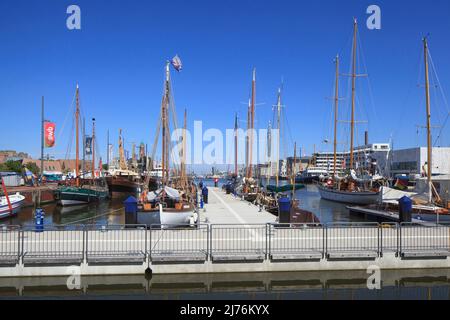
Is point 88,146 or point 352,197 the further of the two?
point 88,146

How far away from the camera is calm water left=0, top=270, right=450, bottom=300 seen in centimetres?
1245

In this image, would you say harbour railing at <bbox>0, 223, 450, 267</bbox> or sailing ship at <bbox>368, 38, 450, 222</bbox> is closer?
harbour railing at <bbox>0, 223, 450, 267</bbox>

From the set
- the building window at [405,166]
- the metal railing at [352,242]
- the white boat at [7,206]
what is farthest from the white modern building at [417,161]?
the metal railing at [352,242]

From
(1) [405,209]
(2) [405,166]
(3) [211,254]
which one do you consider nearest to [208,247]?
(3) [211,254]

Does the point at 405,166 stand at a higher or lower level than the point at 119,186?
higher

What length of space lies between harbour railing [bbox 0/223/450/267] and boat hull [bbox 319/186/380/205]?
33.5 m

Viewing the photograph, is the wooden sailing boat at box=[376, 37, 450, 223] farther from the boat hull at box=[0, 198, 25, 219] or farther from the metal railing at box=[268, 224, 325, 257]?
the boat hull at box=[0, 198, 25, 219]

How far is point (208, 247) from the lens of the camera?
14.9m

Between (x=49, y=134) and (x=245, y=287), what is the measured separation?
41.8 metres

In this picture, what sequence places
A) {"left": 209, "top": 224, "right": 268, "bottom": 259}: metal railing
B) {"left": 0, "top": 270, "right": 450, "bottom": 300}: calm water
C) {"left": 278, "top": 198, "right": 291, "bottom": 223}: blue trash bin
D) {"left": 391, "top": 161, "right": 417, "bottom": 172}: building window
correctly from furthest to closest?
{"left": 391, "top": 161, "right": 417, "bottom": 172}: building window < {"left": 278, "top": 198, "right": 291, "bottom": 223}: blue trash bin < {"left": 209, "top": 224, "right": 268, "bottom": 259}: metal railing < {"left": 0, "top": 270, "right": 450, "bottom": 300}: calm water

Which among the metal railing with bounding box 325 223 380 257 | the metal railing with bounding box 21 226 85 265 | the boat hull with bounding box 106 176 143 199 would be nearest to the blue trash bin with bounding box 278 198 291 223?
the metal railing with bounding box 325 223 380 257

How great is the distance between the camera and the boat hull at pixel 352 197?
5194 cm

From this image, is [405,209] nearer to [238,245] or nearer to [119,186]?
[238,245]
